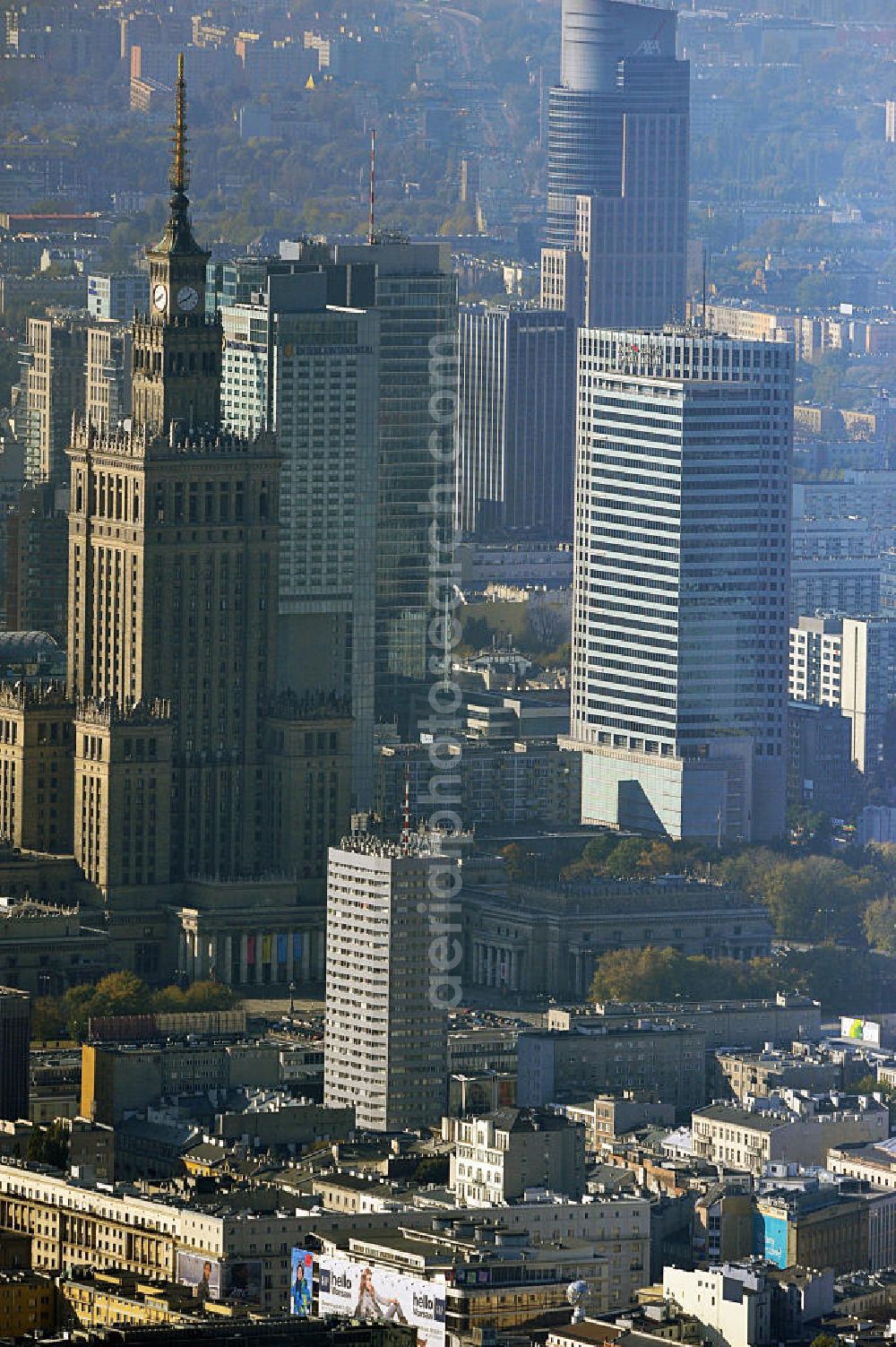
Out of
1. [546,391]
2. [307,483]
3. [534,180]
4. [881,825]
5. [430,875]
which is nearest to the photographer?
[430,875]

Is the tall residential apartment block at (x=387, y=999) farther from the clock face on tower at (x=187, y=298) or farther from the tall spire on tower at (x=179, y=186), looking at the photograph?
the tall spire on tower at (x=179, y=186)

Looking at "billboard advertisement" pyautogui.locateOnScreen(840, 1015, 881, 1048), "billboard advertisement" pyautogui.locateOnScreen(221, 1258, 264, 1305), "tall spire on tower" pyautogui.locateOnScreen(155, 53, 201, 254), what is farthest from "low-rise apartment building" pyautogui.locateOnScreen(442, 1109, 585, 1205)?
"tall spire on tower" pyautogui.locateOnScreen(155, 53, 201, 254)

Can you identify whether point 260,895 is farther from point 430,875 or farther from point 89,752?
point 430,875

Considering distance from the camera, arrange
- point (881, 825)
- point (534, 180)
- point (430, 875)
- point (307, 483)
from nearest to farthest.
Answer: point (430, 875) → point (307, 483) → point (881, 825) → point (534, 180)

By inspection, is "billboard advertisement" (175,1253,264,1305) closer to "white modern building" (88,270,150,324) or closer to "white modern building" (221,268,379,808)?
"white modern building" (221,268,379,808)

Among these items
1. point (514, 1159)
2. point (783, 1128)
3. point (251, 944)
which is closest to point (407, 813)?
point (251, 944)

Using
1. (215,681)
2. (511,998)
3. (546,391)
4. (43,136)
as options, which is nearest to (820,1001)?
(511,998)
